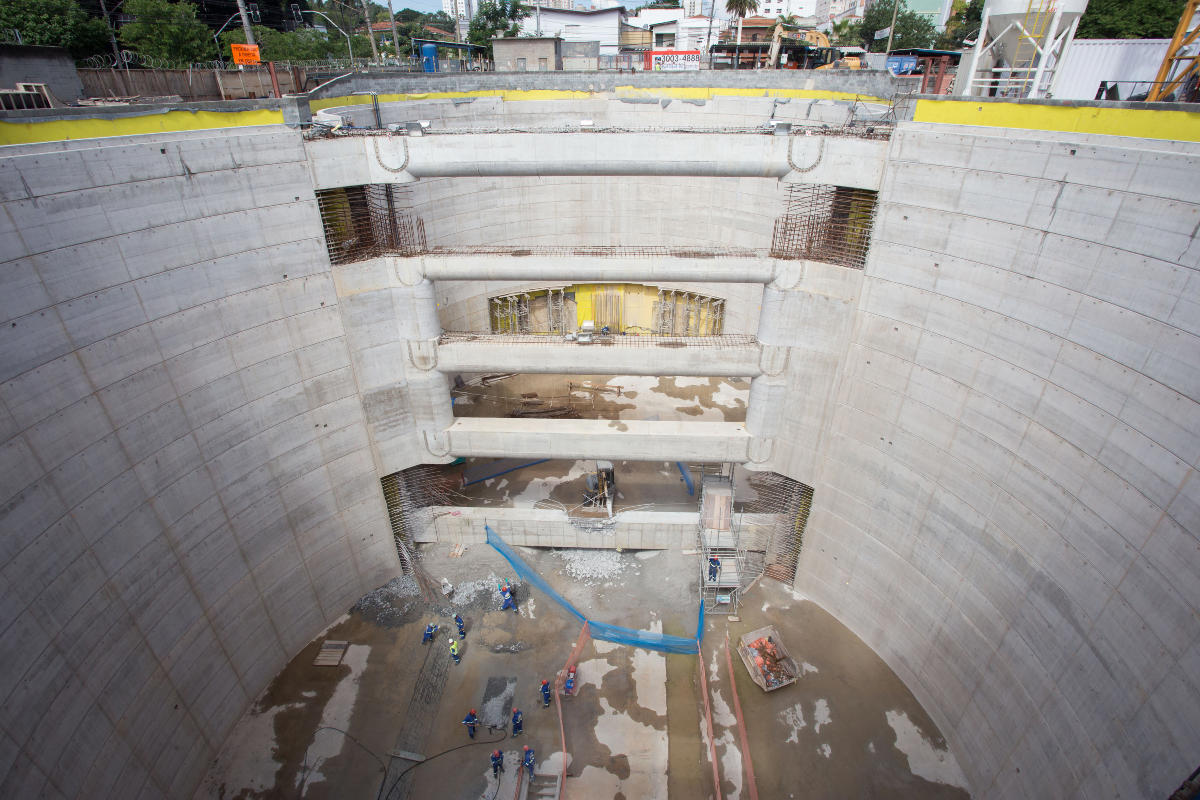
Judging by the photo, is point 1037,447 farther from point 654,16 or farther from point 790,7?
point 790,7

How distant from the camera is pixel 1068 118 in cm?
1181

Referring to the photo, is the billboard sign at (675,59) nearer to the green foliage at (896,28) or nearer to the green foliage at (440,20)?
the green foliage at (896,28)

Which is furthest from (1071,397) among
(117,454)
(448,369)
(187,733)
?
(187,733)

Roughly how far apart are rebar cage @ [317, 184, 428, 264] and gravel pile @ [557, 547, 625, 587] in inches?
477

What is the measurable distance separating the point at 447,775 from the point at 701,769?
6787 mm

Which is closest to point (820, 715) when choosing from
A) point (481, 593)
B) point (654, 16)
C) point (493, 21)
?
point (481, 593)

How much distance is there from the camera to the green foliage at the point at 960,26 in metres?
58.4

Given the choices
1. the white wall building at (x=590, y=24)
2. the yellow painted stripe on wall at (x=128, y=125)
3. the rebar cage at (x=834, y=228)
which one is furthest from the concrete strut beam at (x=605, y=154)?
the white wall building at (x=590, y=24)

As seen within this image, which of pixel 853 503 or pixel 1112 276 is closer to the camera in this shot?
pixel 1112 276

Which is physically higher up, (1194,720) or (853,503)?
(1194,720)

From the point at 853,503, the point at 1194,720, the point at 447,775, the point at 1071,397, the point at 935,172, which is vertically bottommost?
the point at 447,775

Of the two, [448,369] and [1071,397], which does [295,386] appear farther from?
[1071,397]

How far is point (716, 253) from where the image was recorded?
16672mm

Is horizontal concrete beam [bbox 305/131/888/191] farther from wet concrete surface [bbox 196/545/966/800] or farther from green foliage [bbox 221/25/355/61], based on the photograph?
green foliage [bbox 221/25/355/61]
